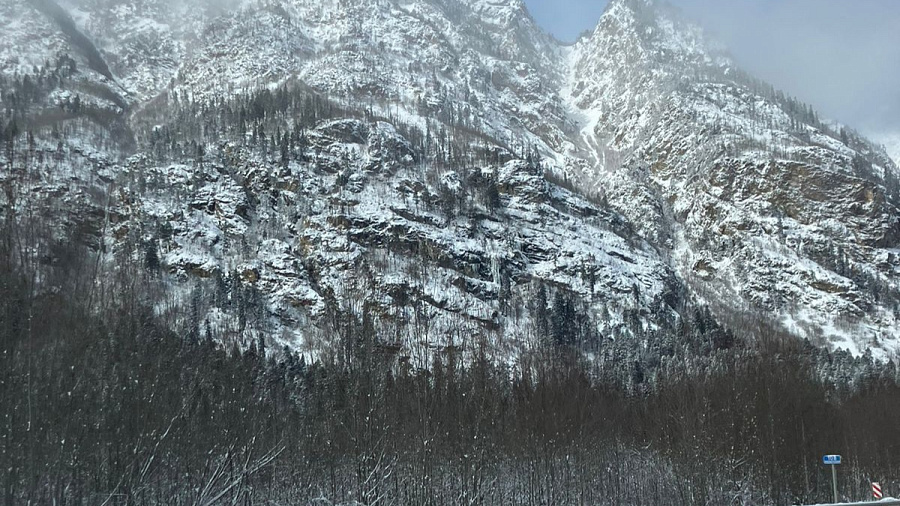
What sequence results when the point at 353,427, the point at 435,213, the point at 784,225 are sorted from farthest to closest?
1. the point at 784,225
2. the point at 435,213
3. the point at 353,427

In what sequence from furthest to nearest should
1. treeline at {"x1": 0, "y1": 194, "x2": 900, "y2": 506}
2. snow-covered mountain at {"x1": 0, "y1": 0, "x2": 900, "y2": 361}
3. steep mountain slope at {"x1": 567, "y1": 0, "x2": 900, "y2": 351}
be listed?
steep mountain slope at {"x1": 567, "y1": 0, "x2": 900, "y2": 351} → snow-covered mountain at {"x1": 0, "y1": 0, "x2": 900, "y2": 361} → treeline at {"x1": 0, "y1": 194, "x2": 900, "y2": 506}

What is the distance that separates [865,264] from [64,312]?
172246 mm

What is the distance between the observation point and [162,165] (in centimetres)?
12938

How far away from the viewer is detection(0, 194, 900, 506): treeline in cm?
1571

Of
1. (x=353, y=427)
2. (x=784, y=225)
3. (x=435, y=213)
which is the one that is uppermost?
(x=784, y=225)

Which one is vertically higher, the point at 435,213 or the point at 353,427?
the point at 435,213

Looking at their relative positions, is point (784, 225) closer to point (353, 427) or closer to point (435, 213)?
point (435, 213)

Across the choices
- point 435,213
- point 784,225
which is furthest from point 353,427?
point 784,225

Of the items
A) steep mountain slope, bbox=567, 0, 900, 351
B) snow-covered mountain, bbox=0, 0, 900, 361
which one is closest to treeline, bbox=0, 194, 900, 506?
snow-covered mountain, bbox=0, 0, 900, 361

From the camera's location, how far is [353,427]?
21.8 m

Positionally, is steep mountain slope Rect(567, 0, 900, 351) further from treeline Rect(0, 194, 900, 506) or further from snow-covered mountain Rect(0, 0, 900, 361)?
treeline Rect(0, 194, 900, 506)

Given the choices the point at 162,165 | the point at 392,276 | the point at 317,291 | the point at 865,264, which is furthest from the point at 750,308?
the point at 162,165

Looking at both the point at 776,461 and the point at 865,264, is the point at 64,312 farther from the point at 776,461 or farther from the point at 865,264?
the point at 865,264

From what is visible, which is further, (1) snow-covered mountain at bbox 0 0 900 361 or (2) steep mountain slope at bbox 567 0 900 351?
(2) steep mountain slope at bbox 567 0 900 351
